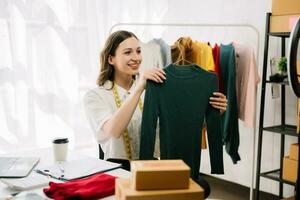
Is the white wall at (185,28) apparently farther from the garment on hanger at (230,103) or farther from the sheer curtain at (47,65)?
the garment on hanger at (230,103)

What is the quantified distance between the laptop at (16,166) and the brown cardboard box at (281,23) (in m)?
1.91

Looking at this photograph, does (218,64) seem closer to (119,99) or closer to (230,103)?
(230,103)

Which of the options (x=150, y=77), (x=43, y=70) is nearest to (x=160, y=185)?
(x=150, y=77)

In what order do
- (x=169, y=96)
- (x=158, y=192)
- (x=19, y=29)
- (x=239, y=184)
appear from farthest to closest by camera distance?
(x=239, y=184) → (x=19, y=29) → (x=169, y=96) → (x=158, y=192)

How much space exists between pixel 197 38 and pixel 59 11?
4.45 feet

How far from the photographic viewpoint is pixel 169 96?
2.10 m

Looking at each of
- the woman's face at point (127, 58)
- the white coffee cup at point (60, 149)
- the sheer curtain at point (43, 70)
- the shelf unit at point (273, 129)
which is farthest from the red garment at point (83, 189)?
the sheer curtain at point (43, 70)

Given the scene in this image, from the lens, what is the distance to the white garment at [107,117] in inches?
83.4

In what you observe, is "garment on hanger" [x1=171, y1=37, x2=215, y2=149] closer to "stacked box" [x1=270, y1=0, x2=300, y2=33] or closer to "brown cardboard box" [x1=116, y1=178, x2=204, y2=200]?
"stacked box" [x1=270, y1=0, x2=300, y2=33]

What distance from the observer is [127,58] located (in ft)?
7.22

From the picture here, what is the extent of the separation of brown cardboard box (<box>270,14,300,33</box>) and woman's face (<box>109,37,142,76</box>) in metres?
1.15

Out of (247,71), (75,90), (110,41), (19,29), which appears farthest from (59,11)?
(247,71)

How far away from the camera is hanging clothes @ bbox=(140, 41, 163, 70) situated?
3002 mm

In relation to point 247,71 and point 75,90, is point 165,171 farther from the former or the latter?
point 75,90
